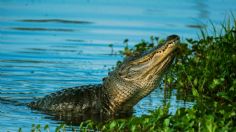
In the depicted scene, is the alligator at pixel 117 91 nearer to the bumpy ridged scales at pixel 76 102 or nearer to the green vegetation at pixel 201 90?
the bumpy ridged scales at pixel 76 102

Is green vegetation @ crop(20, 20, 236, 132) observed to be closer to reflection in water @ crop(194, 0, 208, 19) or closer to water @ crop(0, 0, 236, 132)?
water @ crop(0, 0, 236, 132)

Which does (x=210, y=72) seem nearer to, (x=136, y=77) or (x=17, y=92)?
(x=136, y=77)

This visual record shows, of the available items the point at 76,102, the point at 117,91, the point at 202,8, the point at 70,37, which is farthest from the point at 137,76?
the point at 202,8

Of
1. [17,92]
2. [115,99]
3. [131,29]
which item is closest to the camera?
[115,99]

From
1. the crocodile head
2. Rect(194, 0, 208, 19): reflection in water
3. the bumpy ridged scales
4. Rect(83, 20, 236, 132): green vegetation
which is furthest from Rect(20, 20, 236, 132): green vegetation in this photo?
Rect(194, 0, 208, 19): reflection in water

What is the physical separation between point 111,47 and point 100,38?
1056 mm

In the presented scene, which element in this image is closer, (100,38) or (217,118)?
(217,118)

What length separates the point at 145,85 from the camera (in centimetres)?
1162

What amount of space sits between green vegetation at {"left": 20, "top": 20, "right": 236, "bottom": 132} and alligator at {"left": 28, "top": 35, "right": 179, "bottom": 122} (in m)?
0.58

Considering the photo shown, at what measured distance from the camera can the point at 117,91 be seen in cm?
1188

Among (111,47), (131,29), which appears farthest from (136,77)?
(131,29)

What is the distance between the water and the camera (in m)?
12.8

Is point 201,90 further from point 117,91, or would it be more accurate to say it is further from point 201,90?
point 117,91

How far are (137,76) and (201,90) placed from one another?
0.96 m
